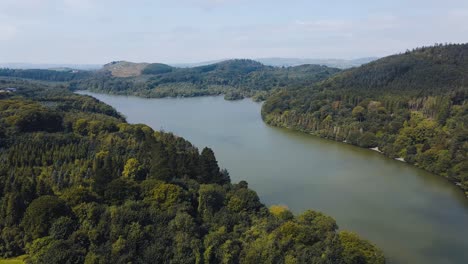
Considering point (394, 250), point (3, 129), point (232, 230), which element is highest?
point (3, 129)

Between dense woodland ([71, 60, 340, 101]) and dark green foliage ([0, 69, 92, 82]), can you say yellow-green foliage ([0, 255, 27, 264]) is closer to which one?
dense woodland ([71, 60, 340, 101])

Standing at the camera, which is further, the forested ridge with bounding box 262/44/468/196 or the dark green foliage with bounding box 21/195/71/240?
the forested ridge with bounding box 262/44/468/196

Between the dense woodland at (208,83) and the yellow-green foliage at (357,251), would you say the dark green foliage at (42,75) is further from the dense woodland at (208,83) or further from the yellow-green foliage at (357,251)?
the yellow-green foliage at (357,251)

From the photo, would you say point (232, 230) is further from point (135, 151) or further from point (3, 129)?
point (3, 129)

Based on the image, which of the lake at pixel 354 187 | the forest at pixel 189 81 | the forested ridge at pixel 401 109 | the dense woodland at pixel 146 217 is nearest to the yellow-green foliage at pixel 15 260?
the dense woodland at pixel 146 217

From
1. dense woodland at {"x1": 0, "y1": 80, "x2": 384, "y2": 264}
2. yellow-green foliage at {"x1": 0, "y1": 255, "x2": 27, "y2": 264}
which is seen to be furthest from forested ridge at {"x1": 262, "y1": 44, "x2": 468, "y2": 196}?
yellow-green foliage at {"x1": 0, "y1": 255, "x2": 27, "y2": 264}

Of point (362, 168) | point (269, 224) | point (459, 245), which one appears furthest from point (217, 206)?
point (362, 168)
